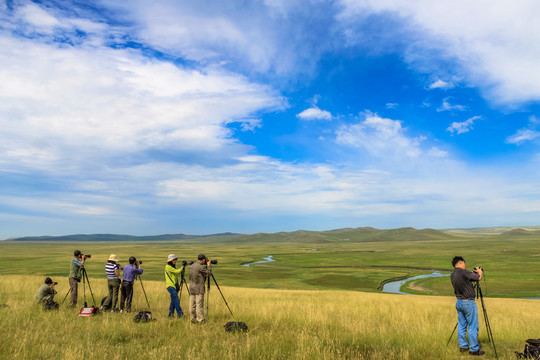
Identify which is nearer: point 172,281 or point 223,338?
point 223,338

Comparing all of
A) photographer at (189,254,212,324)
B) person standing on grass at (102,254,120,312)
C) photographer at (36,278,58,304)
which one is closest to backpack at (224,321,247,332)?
photographer at (189,254,212,324)

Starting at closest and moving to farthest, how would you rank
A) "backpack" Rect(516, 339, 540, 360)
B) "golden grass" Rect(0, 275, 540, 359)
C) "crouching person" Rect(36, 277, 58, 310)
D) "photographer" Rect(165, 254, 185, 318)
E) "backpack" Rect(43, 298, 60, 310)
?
"golden grass" Rect(0, 275, 540, 359) < "backpack" Rect(516, 339, 540, 360) < "photographer" Rect(165, 254, 185, 318) < "backpack" Rect(43, 298, 60, 310) < "crouching person" Rect(36, 277, 58, 310)

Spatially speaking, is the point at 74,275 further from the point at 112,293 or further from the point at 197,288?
the point at 197,288

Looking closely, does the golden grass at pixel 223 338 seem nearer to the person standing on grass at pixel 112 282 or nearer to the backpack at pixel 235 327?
the backpack at pixel 235 327

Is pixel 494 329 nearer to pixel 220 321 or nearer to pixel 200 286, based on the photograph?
pixel 220 321

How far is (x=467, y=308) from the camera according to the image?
26.8ft

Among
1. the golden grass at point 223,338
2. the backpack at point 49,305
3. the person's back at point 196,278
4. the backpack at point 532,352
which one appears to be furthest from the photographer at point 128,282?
the backpack at point 532,352

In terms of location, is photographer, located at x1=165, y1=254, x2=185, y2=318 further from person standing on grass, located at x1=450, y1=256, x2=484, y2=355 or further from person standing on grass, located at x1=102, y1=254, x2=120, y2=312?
person standing on grass, located at x1=450, y1=256, x2=484, y2=355

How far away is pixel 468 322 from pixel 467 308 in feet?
1.34

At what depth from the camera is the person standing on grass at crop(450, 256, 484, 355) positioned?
8.09 m

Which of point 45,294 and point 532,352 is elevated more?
point 45,294

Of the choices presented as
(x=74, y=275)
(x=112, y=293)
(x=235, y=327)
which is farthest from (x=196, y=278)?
(x=74, y=275)

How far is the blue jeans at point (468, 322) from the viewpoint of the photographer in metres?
8.08

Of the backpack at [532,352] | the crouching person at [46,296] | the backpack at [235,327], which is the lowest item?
the backpack at [532,352]
